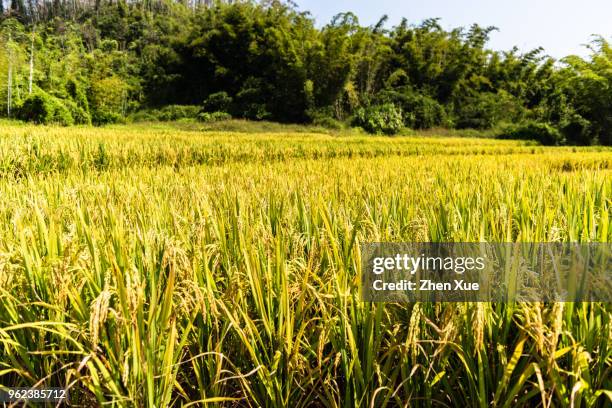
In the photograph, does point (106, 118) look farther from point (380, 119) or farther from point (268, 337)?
point (268, 337)

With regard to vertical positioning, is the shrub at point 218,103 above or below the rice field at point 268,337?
above

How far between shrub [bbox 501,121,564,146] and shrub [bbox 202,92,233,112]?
18965 millimetres

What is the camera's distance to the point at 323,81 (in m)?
26.8

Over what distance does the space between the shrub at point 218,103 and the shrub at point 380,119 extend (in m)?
10.0

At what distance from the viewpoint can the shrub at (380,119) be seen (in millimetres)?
24328

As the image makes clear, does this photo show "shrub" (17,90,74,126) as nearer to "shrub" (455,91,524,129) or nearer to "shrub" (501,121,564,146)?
"shrub" (455,91,524,129)

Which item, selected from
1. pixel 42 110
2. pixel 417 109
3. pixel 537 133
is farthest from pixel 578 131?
pixel 42 110

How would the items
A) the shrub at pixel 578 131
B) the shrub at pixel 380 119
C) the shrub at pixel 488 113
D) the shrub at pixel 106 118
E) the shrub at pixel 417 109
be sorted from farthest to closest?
the shrub at pixel 106 118
the shrub at pixel 488 113
the shrub at pixel 417 109
the shrub at pixel 380 119
the shrub at pixel 578 131

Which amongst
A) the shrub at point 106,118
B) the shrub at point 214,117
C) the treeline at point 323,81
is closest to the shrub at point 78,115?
the treeline at point 323,81

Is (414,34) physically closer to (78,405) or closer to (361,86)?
(361,86)

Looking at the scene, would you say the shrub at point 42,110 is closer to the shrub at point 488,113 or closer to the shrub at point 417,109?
the shrub at point 417,109

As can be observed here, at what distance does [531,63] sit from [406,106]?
541 inches

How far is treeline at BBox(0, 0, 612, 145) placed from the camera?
879 inches

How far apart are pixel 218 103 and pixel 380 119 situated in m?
12.7
